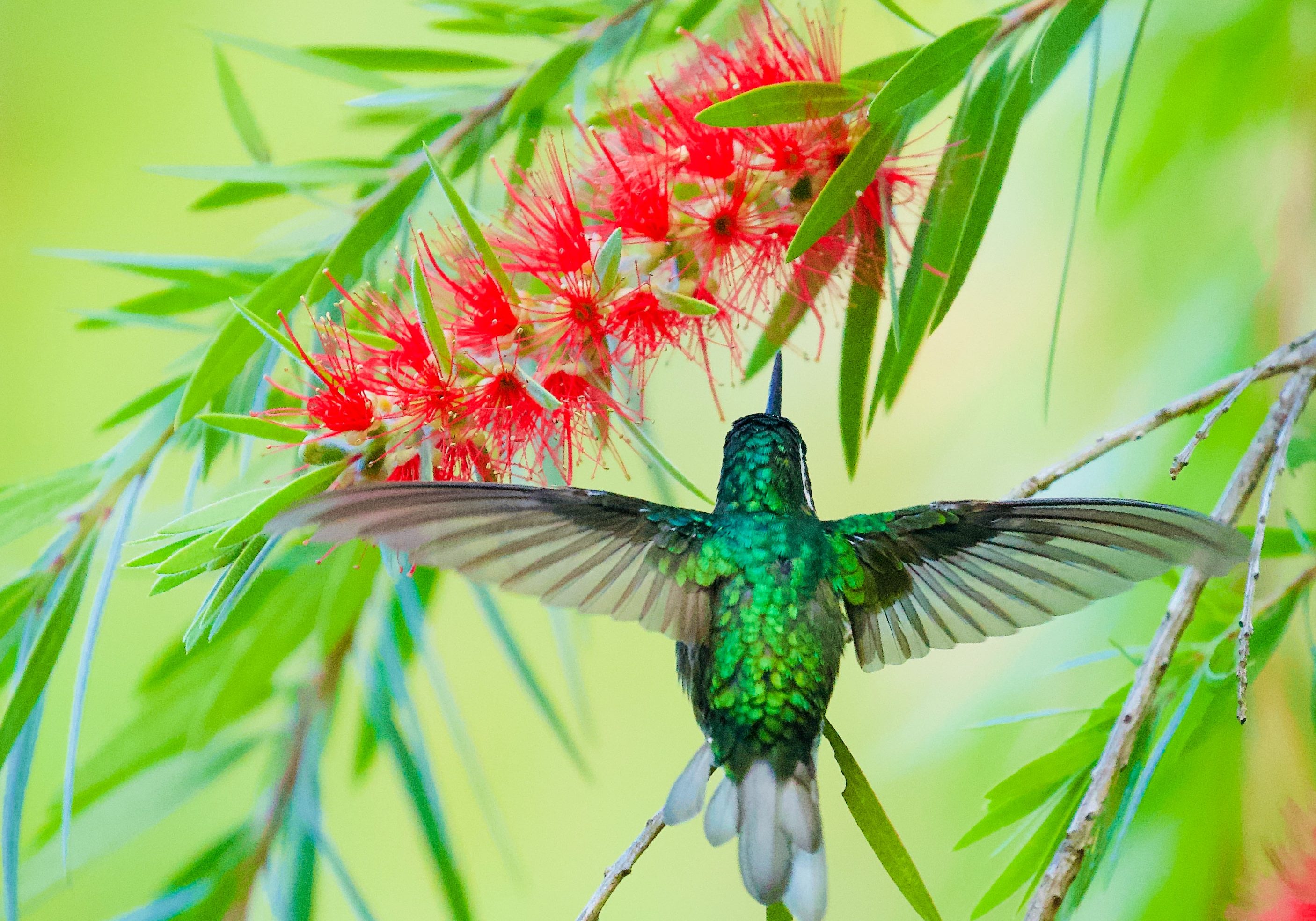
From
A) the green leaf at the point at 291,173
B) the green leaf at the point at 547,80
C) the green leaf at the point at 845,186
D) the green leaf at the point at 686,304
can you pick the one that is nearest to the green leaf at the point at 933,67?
the green leaf at the point at 845,186

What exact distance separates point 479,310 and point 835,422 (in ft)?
2.74

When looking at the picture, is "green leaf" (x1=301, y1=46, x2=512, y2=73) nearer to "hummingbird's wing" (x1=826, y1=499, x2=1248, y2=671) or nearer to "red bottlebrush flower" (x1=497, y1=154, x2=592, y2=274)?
"red bottlebrush flower" (x1=497, y1=154, x2=592, y2=274)

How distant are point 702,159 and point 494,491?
179 mm

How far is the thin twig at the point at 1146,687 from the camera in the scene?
367mm

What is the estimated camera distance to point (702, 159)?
1.48 feet

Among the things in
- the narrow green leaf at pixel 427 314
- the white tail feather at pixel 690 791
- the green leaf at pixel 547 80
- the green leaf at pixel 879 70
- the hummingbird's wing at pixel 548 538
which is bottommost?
the white tail feather at pixel 690 791

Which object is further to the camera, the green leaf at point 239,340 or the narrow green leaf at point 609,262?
the green leaf at point 239,340

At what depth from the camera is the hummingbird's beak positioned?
445mm

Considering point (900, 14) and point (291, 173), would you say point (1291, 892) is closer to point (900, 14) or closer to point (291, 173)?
point (900, 14)

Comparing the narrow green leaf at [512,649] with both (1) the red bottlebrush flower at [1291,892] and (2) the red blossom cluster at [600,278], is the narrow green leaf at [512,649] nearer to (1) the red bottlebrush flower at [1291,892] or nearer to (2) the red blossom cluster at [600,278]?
(2) the red blossom cluster at [600,278]

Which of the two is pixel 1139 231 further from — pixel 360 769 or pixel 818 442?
pixel 360 769

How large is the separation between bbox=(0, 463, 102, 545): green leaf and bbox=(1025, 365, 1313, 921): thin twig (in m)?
0.51

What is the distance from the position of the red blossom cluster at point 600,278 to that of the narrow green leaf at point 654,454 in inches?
0.5

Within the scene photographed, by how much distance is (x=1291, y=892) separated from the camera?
481 mm
